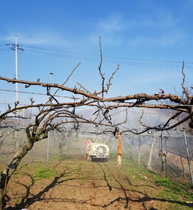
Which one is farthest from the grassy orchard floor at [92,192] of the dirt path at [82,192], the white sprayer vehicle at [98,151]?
the white sprayer vehicle at [98,151]

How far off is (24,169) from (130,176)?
5887mm

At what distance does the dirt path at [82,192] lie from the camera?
5664 millimetres

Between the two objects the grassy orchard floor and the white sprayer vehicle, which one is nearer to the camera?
the grassy orchard floor

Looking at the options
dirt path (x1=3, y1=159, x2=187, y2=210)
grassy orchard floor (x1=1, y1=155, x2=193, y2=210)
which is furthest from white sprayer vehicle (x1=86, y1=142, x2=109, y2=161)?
dirt path (x1=3, y1=159, x2=187, y2=210)

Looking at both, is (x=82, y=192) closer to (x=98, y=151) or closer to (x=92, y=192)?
(x=92, y=192)

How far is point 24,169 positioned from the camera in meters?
9.99

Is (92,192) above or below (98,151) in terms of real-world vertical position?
above

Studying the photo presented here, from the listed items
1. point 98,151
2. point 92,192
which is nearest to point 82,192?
point 92,192

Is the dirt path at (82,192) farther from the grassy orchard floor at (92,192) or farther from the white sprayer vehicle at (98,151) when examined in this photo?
the white sprayer vehicle at (98,151)

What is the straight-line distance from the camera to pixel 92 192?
680 cm

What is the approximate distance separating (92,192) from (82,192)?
383mm

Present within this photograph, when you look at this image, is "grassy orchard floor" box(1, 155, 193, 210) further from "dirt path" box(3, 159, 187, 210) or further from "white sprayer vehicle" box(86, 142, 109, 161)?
"white sprayer vehicle" box(86, 142, 109, 161)

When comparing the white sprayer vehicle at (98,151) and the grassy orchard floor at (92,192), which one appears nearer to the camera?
the grassy orchard floor at (92,192)

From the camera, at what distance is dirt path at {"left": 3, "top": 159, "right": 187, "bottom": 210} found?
18.6ft
